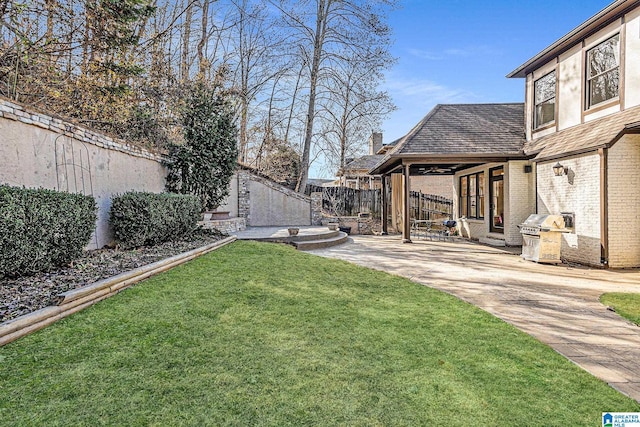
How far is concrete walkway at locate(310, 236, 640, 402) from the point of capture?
3.08m

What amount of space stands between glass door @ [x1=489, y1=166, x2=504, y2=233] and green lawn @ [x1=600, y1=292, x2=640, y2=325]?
639 cm

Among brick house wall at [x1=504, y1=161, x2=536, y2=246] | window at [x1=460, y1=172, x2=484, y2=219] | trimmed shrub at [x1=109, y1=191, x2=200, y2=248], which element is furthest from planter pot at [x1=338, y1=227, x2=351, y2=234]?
trimmed shrub at [x1=109, y1=191, x2=200, y2=248]

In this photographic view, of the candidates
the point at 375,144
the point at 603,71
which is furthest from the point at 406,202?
the point at 375,144

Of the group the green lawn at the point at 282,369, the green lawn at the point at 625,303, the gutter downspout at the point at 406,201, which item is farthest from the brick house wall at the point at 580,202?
the green lawn at the point at 282,369

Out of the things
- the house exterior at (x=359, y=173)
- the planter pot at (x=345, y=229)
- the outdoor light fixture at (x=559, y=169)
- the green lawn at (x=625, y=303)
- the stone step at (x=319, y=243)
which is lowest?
the green lawn at (x=625, y=303)

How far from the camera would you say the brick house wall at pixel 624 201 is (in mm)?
7000

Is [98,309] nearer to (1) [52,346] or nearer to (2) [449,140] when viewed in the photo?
(1) [52,346]

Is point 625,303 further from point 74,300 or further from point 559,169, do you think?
point 74,300

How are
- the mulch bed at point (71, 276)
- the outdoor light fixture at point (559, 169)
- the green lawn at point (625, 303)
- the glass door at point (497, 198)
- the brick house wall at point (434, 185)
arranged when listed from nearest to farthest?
1. the mulch bed at point (71, 276)
2. the green lawn at point (625, 303)
3. the outdoor light fixture at point (559, 169)
4. the glass door at point (497, 198)
5. the brick house wall at point (434, 185)

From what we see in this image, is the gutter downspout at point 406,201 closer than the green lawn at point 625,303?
No

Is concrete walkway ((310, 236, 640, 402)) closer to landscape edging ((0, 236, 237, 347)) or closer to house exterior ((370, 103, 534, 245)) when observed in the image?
house exterior ((370, 103, 534, 245))

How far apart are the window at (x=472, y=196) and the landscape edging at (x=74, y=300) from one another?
36.2 ft

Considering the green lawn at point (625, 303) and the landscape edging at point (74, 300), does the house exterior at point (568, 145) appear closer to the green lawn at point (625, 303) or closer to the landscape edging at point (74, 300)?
the green lawn at point (625, 303)

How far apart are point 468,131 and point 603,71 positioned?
379 cm
